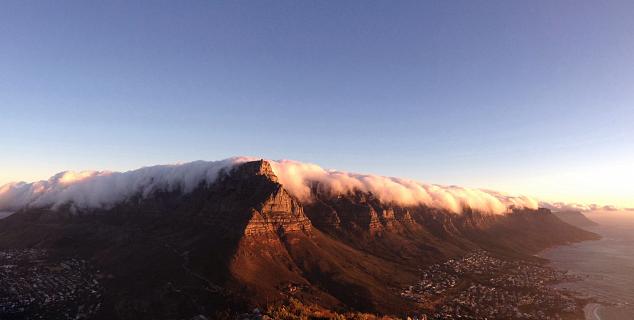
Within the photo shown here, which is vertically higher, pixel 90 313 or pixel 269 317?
pixel 269 317

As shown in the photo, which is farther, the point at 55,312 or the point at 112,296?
the point at 112,296

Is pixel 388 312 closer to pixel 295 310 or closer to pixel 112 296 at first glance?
pixel 112 296

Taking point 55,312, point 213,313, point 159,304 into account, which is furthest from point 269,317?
point 55,312

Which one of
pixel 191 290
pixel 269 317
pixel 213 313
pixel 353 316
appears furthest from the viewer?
pixel 191 290

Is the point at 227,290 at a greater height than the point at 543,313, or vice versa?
the point at 227,290

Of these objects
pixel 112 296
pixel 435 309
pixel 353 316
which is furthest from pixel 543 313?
pixel 112 296

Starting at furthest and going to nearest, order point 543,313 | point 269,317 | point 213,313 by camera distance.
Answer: point 543,313 < point 213,313 < point 269,317

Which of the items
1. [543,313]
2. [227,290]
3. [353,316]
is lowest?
[543,313]

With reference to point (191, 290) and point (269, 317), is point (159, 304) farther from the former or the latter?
point (269, 317)

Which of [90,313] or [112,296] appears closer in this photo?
[90,313]
